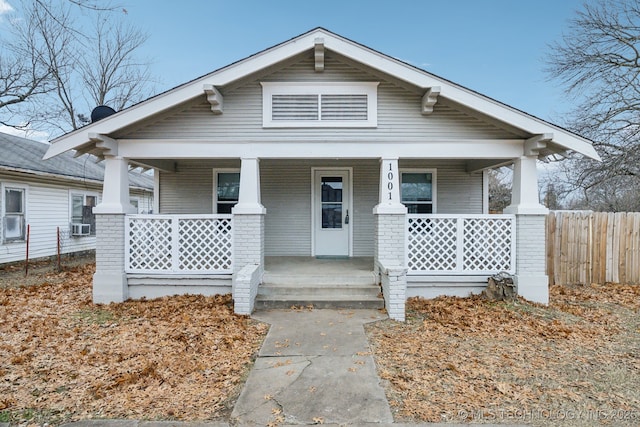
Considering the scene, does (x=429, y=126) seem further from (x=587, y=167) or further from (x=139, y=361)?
(x=587, y=167)

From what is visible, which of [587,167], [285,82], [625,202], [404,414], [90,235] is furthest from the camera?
[625,202]

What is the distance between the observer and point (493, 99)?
6.48 m

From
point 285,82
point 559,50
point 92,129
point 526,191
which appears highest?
point 559,50

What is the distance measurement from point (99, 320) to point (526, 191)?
27.1 ft

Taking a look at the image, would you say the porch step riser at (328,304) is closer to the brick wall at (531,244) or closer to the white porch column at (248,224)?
the white porch column at (248,224)

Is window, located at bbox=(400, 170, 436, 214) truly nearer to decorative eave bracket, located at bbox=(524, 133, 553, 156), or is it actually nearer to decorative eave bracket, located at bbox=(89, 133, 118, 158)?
decorative eave bracket, located at bbox=(524, 133, 553, 156)

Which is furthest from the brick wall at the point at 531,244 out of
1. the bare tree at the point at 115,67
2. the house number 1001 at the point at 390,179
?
the bare tree at the point at 115,67

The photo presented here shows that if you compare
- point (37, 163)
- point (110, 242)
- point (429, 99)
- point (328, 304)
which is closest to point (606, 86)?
point (429, 99)

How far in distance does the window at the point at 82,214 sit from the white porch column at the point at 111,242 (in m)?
8.61

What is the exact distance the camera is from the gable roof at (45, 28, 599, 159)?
6.49 meters

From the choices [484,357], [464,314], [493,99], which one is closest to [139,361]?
[484,357]

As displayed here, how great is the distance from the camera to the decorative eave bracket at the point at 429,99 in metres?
6.41

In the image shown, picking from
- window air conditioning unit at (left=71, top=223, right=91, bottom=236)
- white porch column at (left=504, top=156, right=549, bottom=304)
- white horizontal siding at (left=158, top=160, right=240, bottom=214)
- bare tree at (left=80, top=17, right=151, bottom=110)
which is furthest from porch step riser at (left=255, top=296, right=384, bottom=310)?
bare tree at (left=80, top=17, right=151, bottom=110)

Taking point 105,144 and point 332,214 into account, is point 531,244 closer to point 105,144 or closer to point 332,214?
point 332,214
